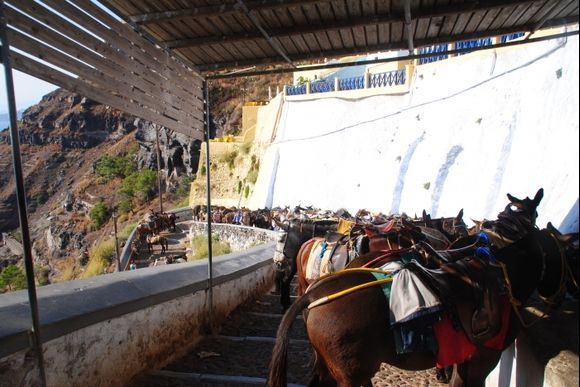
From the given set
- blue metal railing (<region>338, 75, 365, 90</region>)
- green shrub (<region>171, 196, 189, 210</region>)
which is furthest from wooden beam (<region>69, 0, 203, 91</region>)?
green shrub (<region>171, 196, 189, 210</region>)

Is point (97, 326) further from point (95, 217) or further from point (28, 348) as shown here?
point (95, 217)

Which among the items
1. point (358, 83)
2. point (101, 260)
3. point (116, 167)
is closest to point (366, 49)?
point (358, 83)

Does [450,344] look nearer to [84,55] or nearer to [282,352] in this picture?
[282,352]

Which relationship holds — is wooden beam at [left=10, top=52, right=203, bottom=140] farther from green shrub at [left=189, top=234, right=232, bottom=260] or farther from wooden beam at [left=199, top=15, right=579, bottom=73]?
green shrub at [left=189, top=234, right=232, bottom=260]

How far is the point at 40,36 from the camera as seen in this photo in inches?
116

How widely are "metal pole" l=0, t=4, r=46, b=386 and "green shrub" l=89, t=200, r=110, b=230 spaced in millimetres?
72867

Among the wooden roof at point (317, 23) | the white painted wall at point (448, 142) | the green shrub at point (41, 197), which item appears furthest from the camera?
the green shrub at point (41, 197)

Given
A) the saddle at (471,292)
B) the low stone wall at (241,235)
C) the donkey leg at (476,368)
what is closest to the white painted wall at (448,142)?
the saddle at (471,292)

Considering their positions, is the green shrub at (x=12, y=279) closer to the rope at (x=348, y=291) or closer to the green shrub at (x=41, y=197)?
the rope at (x=348, y=291)

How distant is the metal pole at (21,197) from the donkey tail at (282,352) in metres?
1.66

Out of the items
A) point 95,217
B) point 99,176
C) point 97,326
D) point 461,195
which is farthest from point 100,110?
point 97,326

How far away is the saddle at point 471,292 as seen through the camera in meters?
2.89

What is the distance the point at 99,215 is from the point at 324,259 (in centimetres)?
7174

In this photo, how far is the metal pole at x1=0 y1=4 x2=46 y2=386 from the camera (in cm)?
270
